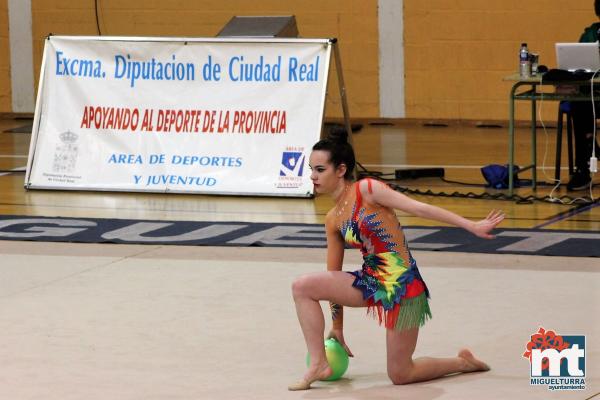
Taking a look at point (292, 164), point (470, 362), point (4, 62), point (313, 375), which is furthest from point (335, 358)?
point (4, 62)

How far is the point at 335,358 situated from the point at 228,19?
36.0ft

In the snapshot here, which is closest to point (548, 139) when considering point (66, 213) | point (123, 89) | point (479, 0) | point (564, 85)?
point (479, 0)

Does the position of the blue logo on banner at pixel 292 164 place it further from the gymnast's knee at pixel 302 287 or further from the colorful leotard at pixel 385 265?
the gymnast's knee at pixel 302 287

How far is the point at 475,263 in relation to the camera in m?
8.24

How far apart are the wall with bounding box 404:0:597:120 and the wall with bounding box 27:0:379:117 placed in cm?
52

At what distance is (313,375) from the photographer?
18.4 ft

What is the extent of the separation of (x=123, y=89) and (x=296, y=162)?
1810 millimetres

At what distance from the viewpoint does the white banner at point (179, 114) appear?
36.1 feet

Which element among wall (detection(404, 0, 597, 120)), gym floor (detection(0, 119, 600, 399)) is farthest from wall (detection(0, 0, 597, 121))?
gym floor (detection(0, 119, 600, 399))

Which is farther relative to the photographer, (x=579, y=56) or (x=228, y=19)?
(x=228, y=19)

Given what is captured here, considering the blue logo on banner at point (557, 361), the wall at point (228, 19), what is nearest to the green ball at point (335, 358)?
the blue logo on banner at point (557, 361)

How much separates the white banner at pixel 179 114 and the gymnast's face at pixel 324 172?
5.09m

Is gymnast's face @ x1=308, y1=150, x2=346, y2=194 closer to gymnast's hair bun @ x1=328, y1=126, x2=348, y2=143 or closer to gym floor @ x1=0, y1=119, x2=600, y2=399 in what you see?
gymnast's hair bun @ x1=328, y1=126, x2=348, y2=143

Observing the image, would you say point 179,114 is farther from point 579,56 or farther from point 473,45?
point 473,45
